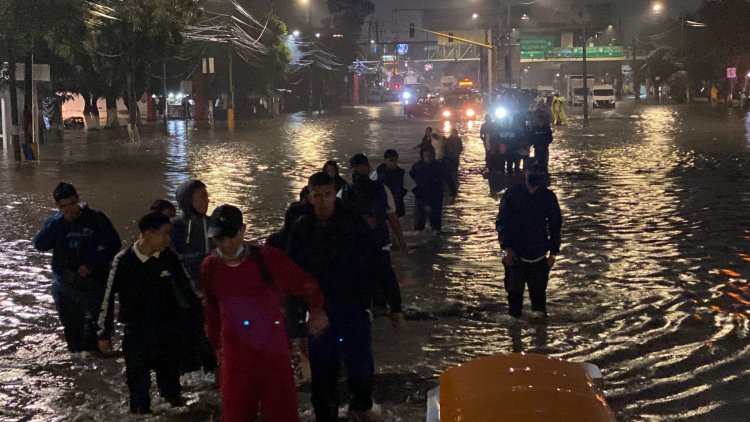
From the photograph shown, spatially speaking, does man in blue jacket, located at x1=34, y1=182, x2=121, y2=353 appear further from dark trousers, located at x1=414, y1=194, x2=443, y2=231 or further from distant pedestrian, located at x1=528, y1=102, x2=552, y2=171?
distant pedestrian, located at x1=528, y1=102, x2=552, y2=171

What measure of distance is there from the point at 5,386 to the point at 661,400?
4.75 meters

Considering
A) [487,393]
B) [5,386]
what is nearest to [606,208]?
[5,386]

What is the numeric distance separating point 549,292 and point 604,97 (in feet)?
215

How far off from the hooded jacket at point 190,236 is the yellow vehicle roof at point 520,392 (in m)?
3.49

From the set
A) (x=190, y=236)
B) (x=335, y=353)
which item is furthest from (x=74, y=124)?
(x=335, y=353)

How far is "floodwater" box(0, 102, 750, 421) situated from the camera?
6688mm

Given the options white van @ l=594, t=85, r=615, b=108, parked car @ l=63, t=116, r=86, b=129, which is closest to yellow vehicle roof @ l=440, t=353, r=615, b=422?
parked car @ l=63, t=116, r=86, b=129

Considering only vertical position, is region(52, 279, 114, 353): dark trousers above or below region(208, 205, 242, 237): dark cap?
below

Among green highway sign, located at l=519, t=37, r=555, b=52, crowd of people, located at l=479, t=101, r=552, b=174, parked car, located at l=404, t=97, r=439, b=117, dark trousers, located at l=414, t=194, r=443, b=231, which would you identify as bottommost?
dark trousers, located at l=414, t=194, r=443, b=231

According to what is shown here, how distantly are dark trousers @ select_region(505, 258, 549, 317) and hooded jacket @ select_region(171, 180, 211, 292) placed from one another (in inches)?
112

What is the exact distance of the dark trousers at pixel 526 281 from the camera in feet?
27.0

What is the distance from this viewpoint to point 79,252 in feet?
24.1

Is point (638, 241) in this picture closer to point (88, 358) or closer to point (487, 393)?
point (88, 358)

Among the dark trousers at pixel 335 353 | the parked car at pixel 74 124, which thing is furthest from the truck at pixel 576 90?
the dark trousers at pixel 335 353
